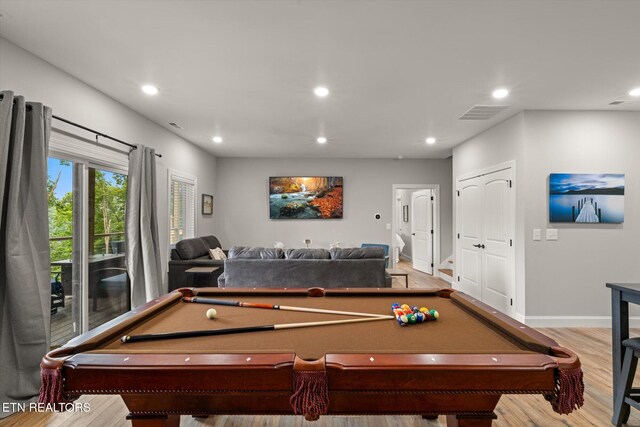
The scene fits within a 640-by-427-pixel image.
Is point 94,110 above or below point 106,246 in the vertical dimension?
above

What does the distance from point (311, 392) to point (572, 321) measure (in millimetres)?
4219

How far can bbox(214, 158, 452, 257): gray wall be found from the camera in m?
7.25

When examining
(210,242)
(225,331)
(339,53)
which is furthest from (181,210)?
(225,331)

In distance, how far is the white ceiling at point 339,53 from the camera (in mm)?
2072

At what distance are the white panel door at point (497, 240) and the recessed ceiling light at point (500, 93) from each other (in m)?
1.15

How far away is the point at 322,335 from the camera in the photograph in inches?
58.5

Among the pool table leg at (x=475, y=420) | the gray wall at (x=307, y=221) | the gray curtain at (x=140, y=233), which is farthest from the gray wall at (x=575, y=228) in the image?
the gray curtain at (x=140, y=233)

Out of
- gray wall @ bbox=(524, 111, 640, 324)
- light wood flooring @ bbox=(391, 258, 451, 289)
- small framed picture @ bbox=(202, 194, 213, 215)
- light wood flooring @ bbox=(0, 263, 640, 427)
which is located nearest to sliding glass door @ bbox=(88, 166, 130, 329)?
light wood flooring @ bbox=(0, 263, 640, 427)

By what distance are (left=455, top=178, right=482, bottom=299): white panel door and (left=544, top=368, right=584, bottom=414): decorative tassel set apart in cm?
410

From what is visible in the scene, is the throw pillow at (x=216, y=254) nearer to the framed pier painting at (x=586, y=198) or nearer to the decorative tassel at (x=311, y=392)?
the decorative tassel at (x=311, y=392)

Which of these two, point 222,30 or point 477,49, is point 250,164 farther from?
point 477,49

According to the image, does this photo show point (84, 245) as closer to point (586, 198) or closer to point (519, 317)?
point (519, 317)

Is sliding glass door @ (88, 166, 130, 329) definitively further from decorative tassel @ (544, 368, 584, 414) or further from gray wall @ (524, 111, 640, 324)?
gray wall @ (524, 111, 640, 324)

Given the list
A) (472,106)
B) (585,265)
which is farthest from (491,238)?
(472,106)
